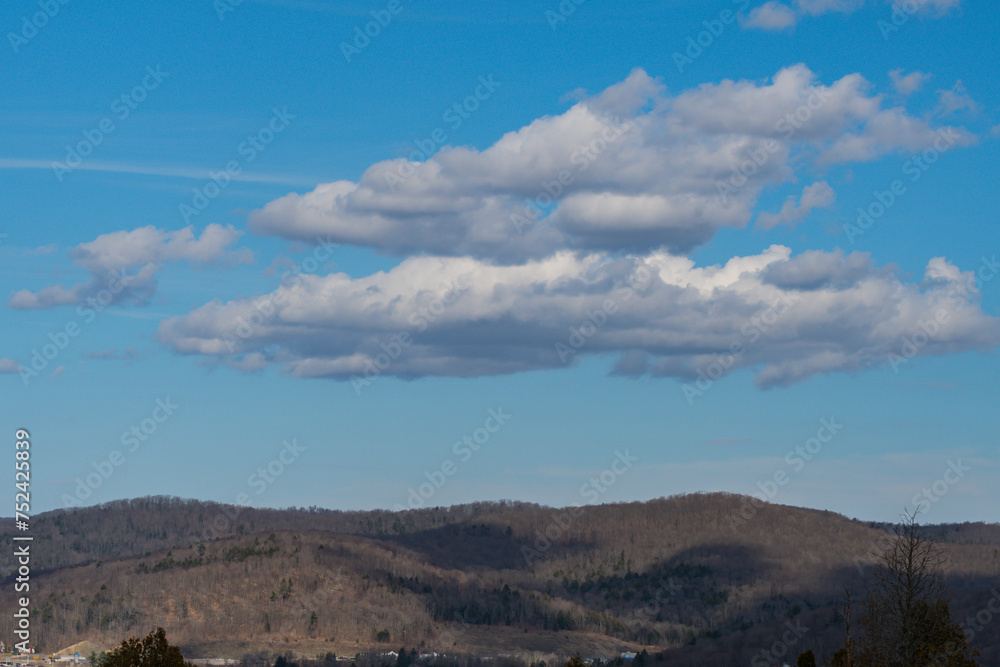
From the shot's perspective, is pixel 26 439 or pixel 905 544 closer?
pixel 905 544

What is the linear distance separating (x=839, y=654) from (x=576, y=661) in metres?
30.8

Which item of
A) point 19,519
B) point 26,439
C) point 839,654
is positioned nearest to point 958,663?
point 839,654

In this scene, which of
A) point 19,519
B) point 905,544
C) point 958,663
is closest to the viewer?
point 958,663

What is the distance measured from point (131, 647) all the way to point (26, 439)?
19.1 meters

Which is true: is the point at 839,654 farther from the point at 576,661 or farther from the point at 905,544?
the point at 576,661

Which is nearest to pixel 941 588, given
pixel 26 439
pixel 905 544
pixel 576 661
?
pixel 905 544

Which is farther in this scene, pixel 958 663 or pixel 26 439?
pixel 26 439

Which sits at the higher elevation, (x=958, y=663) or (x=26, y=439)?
(x=26, y=439)

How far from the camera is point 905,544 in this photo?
55656 mm

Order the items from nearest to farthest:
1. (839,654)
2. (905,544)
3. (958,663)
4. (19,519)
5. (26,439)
Answer: 1. (958,663)
2. (905,544)
3. (839,654)
4. (26,439)
5. (19,519)

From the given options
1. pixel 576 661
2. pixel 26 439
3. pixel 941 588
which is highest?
pixel 26 439

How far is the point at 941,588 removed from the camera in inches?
2244

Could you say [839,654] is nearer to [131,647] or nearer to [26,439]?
[131,647]

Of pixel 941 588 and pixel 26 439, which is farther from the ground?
pixel 26 439
